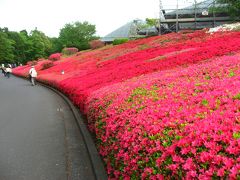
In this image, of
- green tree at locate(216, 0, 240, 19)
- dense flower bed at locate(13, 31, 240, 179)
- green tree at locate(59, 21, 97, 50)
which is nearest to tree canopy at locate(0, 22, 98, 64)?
green tree at locate(59, 21, 97, 50)

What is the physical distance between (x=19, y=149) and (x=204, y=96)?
5265 millimetres

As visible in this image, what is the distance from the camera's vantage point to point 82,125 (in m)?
11.4

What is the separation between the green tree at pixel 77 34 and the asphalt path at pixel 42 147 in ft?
248

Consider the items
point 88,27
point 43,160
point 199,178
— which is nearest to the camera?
point 199,178

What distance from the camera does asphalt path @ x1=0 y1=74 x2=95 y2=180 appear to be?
7289 millimetres

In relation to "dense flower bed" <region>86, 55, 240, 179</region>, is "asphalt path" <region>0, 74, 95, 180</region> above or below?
below

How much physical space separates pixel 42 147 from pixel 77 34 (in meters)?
85.8

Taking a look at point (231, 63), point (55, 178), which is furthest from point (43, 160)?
point (231, 63)

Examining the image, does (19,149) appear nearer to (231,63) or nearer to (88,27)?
(231,63)

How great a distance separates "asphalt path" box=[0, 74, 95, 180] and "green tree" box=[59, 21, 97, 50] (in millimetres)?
75692

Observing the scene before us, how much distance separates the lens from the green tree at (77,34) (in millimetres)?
89750

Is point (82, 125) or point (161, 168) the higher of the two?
point (161, 168)

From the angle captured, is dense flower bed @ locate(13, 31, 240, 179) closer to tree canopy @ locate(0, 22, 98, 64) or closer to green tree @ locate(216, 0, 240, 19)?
green tree @ locate(216, 0, 240, 19)

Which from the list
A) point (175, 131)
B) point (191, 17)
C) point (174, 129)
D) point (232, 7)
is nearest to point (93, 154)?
point (174, 129)
